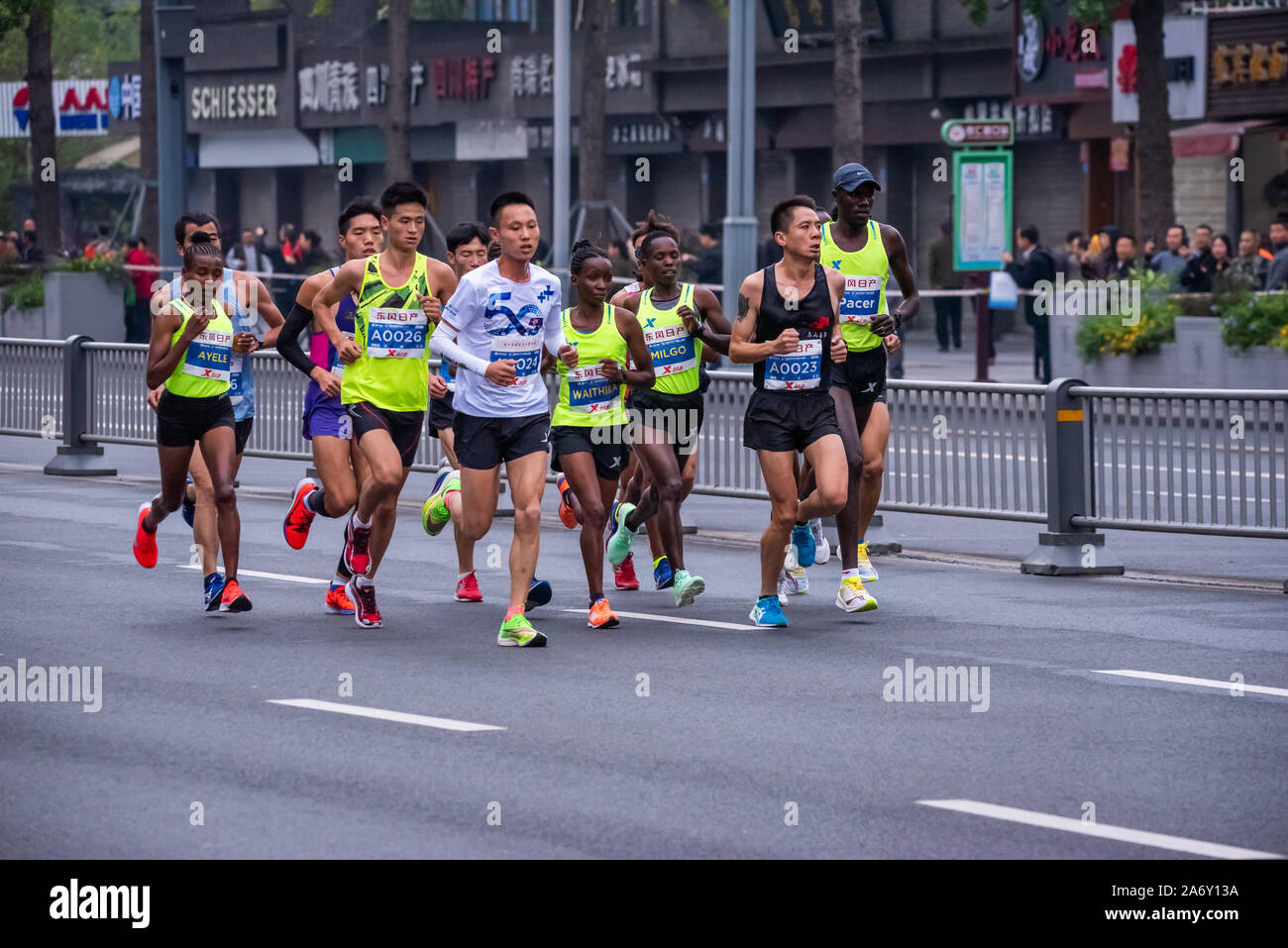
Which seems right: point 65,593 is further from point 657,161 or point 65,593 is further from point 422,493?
point 657,161

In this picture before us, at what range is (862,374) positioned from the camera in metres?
11.7

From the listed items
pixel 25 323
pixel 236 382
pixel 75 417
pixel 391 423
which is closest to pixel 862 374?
pixel 391 423

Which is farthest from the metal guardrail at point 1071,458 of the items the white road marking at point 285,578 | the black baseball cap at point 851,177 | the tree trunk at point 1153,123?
the tree trunk at point 1153,123

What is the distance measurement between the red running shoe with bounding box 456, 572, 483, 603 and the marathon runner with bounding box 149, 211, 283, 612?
1.21 m

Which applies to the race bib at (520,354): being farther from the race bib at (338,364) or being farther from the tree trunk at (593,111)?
the tree trunk at (593,111)

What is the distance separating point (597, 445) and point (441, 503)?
5.05ft

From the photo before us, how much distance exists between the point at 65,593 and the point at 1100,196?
28524 mm

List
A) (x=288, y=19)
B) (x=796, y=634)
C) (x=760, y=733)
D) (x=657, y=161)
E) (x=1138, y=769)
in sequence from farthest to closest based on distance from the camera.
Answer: (x=288, y=19) → (x=657, y=161) → (x=796, y=634) → (x=760, y=733) → (x=1138, y=769)

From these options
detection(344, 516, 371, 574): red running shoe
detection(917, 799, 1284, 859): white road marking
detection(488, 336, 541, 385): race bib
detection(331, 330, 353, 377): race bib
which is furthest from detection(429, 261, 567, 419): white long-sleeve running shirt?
detection(917, 799, 1284, 859): white road marking

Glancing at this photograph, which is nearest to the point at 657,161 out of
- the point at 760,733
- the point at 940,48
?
the point at 940,48

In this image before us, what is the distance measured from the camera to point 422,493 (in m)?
17.7

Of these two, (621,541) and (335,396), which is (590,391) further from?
(621,541)

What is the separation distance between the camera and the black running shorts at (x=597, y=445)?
10.9m

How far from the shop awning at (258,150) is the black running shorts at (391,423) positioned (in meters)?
45.2
